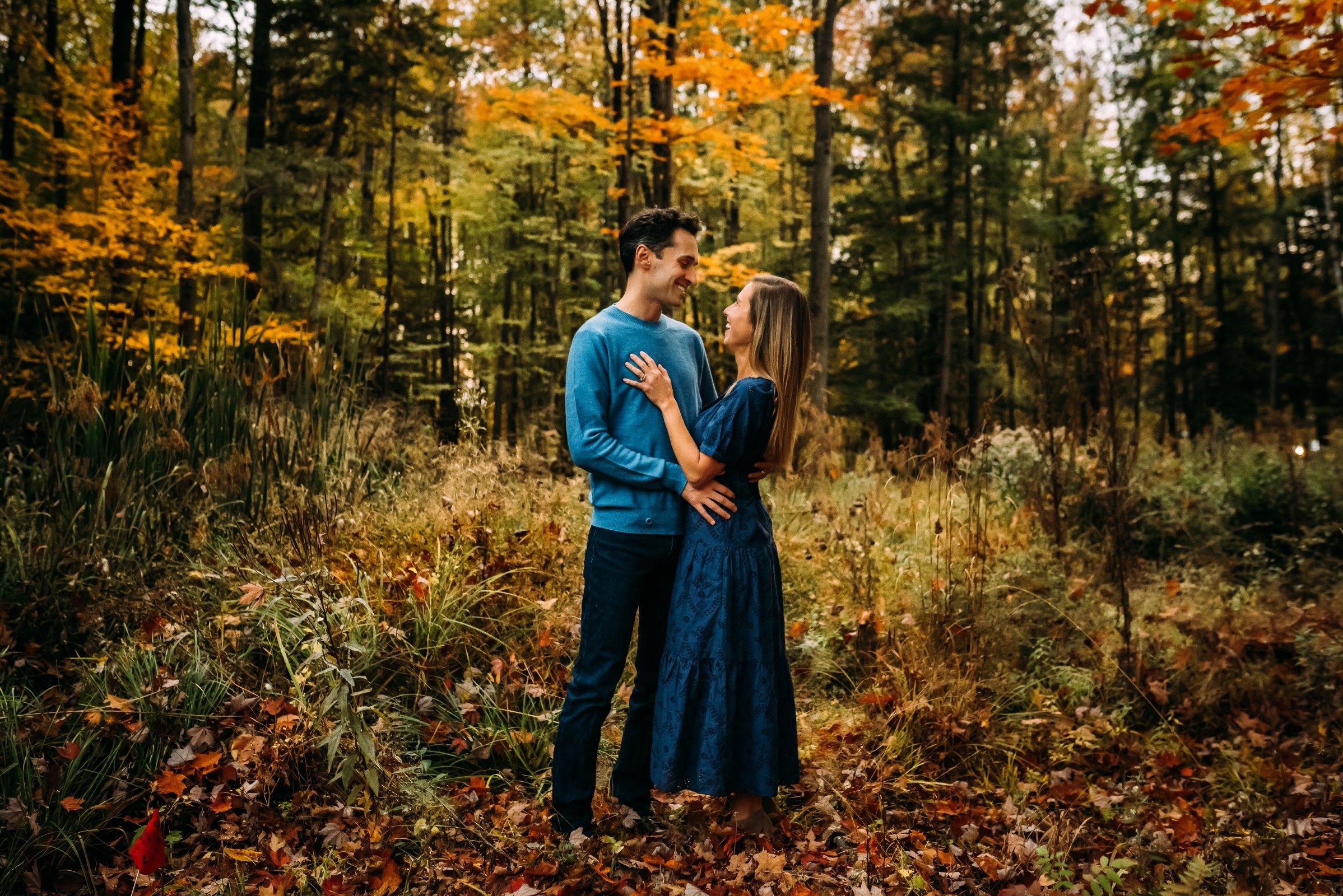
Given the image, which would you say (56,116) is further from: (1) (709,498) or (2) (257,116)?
(1) (709,498)

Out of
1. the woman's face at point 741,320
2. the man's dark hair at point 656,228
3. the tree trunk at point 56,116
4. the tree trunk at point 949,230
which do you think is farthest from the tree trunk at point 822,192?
the tree trunk at point 56,116

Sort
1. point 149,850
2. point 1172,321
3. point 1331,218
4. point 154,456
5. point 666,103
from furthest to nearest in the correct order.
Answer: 1. point 1172,321
2. point 1331,218
3. point 666,103
4. point 154,456
5. point 149,850

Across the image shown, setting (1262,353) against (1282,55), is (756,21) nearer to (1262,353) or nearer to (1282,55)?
(1282,55)

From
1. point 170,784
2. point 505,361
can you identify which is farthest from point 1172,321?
point 170,784

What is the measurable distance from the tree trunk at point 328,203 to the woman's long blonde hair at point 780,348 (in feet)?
35.4

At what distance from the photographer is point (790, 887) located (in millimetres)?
2691

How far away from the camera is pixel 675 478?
2746 millimetres

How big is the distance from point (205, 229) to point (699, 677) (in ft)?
39.3

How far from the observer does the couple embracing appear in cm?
275

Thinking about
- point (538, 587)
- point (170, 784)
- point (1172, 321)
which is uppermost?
point (1172, 321)

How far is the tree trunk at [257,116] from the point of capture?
12164mm

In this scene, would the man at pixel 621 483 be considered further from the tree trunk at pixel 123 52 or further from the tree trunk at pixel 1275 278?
the tree trunk at pixel 1275 278

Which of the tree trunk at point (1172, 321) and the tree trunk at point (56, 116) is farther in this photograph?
the tree trunk at point (1172, 321)

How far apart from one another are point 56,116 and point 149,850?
1272 cm
